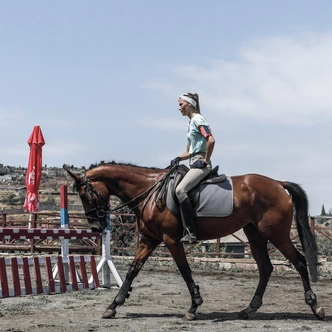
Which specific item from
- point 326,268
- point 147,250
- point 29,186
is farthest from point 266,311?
point 29,186

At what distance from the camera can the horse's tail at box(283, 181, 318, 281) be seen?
8.88 metres

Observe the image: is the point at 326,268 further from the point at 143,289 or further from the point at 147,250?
the point at 147,250

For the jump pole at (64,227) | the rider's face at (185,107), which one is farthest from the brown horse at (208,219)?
the jump pole at (64,227)

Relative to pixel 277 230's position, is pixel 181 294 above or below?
below

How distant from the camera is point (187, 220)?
332 inches

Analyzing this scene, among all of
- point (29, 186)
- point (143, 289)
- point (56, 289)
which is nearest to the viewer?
point (56, 289)

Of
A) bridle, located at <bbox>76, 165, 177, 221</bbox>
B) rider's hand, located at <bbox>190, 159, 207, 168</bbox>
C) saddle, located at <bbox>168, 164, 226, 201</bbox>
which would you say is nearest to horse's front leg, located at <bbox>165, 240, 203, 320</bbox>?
saddle, located at <bbox>168, 164, 226, 201</bbox>

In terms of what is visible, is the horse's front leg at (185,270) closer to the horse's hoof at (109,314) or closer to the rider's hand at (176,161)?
the horse's hoof at (109,314)

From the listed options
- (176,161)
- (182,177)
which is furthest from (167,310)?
(176,161)

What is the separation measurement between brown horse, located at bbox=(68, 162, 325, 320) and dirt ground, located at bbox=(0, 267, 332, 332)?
0.36 m

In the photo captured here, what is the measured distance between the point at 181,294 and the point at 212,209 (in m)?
3.15

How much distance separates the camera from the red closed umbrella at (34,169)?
1859cm

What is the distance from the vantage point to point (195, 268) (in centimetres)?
1669

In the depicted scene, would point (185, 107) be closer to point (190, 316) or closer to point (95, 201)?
point (95, 201)
